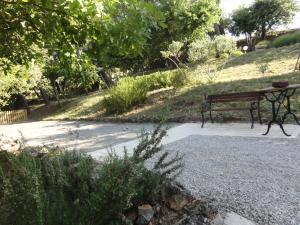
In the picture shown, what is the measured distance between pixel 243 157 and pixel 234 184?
4.82 ft

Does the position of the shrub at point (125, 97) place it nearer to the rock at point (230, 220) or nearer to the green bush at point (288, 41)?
the rock at point (230, 220)

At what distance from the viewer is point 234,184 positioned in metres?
4.26

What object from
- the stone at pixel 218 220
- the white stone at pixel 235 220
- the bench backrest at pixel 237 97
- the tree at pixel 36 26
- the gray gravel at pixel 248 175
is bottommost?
the gray gravel at pixel 248 175

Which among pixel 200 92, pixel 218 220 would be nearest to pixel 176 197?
pixel 218 220

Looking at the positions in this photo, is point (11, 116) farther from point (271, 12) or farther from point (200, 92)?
point (271, 12)

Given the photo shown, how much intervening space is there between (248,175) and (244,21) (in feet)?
99.1

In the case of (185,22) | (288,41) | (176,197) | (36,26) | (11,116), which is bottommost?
(11,116)

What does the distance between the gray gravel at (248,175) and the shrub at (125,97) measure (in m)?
6.05

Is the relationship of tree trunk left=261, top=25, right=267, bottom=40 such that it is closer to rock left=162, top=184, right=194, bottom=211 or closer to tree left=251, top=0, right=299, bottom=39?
tree left=251, top=0, right=299, bottom=39

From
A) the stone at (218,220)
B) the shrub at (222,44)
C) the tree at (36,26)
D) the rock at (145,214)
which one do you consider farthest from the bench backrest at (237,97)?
the shrub at (222,44)

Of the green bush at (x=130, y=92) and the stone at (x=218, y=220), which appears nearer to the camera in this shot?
the stone at (x=218, y=220)

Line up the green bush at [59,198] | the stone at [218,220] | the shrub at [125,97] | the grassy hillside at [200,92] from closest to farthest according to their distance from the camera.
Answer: the green bush at [59,198] < the stone at [218,220] < the grassy hillside at [200,92] < the shrub at [125,97]

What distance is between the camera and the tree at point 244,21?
31.8m

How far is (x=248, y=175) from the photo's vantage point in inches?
181
